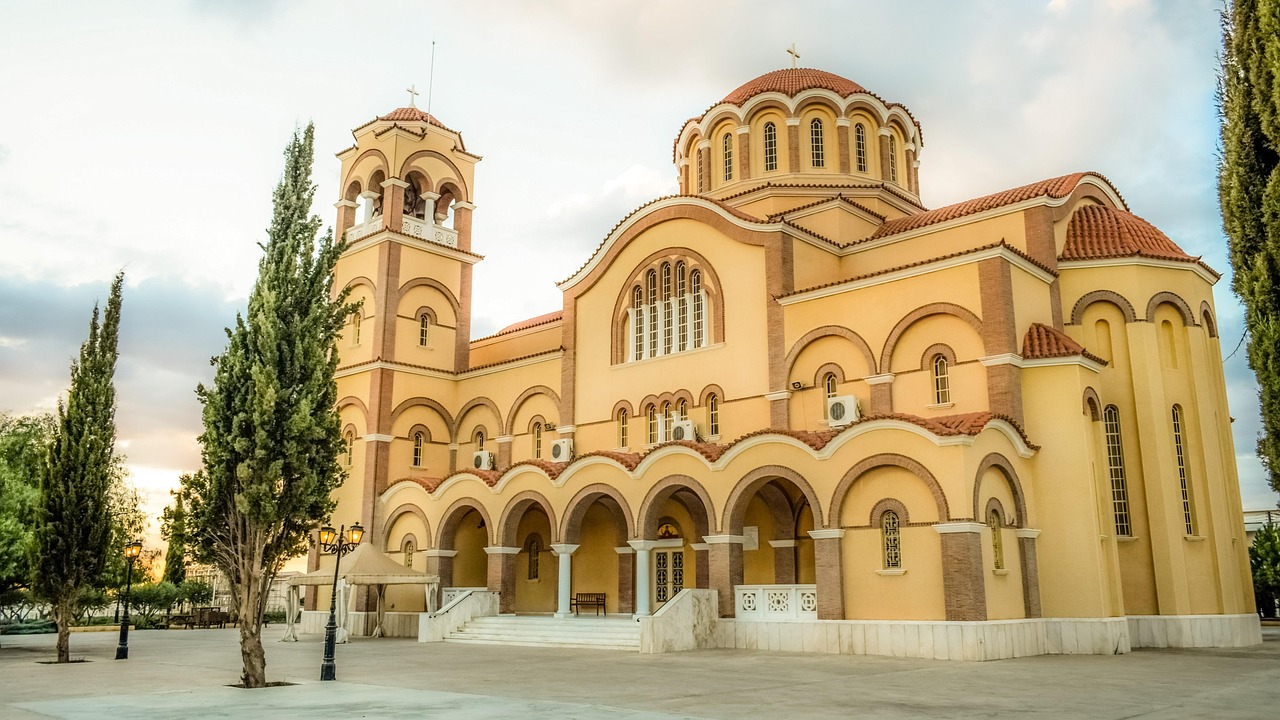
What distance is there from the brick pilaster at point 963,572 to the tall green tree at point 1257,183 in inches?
278

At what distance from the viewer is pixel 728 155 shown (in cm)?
2983

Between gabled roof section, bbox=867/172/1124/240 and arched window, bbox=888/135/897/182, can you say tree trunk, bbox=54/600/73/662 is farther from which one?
arched window, bbox=888/135/897/182

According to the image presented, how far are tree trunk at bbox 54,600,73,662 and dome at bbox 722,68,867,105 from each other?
2164 cm

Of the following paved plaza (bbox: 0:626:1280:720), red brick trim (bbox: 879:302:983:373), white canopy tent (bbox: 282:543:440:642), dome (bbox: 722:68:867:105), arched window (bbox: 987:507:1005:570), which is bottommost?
paved plaza (bbox: 0:626:1280:720)

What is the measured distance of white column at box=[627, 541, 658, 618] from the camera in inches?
869

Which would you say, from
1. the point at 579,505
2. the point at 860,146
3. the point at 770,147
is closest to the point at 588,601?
the point at 579,505

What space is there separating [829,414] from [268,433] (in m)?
12.2

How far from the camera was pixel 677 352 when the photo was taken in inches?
998

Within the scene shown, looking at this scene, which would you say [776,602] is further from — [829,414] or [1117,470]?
[1117,470]

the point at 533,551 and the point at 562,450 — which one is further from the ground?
the point at 562,450

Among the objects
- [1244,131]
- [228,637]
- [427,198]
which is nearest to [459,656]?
[228,637]

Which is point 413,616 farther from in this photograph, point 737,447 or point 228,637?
point 737,447

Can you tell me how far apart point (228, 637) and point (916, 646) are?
70.3 feet

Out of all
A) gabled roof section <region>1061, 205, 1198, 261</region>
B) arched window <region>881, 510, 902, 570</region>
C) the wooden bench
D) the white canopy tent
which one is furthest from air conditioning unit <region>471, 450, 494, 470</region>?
gabled roof section <region>1061, 205, 1198, 261</region>
